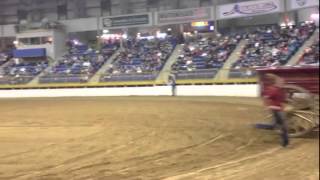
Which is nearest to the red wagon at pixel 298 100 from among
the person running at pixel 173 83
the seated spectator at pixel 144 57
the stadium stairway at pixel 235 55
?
the person running at pixel 173 83

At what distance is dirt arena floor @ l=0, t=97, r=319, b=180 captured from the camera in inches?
353

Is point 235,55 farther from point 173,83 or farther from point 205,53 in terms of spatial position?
point 173,83

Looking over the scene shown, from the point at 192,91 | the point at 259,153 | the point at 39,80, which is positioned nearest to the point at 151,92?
the point at 192,91

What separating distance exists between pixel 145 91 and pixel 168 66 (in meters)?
6.07

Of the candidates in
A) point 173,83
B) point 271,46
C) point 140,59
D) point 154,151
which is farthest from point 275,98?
point 140,59

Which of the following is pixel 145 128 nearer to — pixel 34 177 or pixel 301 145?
pixel 301 145

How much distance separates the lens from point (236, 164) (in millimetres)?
9570

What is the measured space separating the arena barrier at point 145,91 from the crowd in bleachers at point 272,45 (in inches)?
116

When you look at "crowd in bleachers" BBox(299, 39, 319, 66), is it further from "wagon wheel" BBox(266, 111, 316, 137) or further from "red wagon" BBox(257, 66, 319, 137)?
"wagon wheel" BBox(266, 111, 316, 137)

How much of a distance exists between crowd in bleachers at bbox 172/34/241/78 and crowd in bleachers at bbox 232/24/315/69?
1.58m

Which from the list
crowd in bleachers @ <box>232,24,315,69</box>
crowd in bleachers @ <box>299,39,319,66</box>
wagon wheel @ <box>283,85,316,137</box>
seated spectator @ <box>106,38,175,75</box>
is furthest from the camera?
seated spectator @ <box>106,38,175,75</box>

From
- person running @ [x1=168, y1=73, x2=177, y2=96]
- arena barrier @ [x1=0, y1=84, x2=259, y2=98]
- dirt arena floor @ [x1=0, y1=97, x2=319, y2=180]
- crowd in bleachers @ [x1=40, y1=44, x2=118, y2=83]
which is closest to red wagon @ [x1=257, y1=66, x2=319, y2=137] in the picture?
dirt arena floor @ [x1=0, y1=97, x2=319, y2=180]

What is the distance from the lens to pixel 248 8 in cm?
4334

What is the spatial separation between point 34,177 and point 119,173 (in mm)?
1449
